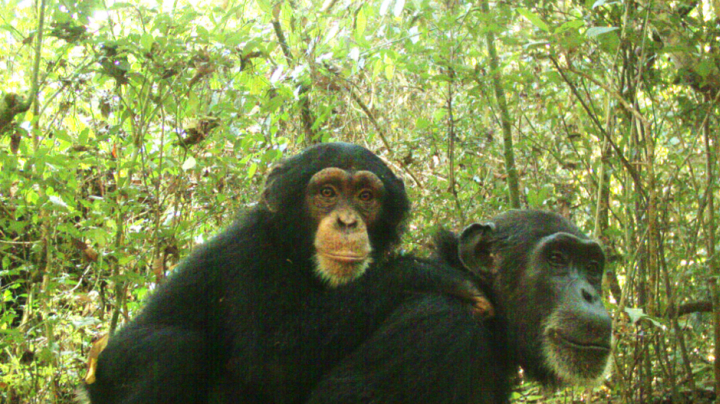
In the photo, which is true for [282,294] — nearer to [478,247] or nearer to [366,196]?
[366,196]

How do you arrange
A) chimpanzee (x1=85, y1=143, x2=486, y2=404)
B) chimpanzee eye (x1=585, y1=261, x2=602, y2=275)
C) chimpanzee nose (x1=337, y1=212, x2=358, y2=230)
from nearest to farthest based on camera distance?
chimpanzee (x1=85, y1=143, x2=486, y2=404)
chimpanzee eye (x1=585, y1=261, x2=602, y2=275)
chimpanzee nose (x1=337, y1=212, x2=358, y2=230)

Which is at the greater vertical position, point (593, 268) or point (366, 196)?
point (366, 196)

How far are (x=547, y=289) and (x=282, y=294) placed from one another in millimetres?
1496

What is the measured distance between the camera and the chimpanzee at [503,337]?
10.3 ft

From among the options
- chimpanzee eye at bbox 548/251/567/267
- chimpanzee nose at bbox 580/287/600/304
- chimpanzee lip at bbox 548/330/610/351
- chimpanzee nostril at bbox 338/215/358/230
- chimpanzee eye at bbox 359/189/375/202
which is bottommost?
chimpanzee lip at bbox 548/330/610/351

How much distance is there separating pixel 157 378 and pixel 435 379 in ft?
5.15

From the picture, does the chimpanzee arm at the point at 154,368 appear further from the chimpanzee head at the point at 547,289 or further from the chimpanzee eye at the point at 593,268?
the chimpanzee eye at the point at 593,268

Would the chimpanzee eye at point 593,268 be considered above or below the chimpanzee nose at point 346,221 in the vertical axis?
below

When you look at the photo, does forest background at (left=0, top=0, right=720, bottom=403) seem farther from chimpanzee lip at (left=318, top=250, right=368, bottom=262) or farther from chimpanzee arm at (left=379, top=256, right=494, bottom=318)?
chimpanzee lip at (left=318, top=250, right=368, bottom=262)

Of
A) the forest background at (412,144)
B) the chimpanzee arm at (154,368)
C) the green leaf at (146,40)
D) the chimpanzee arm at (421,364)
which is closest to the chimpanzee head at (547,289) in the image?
the chimpanzee arm at (421,364)

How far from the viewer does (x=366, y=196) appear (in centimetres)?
414

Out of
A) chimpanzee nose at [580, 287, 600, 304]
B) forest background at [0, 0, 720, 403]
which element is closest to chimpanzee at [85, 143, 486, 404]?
chimpanzee nose at [580, 287, 600, 304]

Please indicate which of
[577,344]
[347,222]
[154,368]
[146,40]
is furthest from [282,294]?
[146,40]

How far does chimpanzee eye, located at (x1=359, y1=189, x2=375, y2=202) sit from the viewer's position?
162 inches
